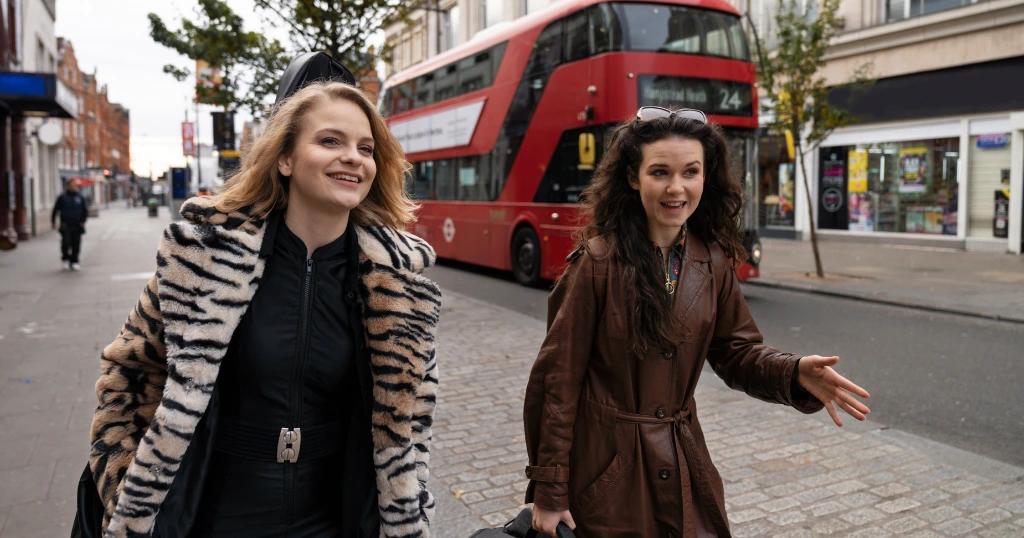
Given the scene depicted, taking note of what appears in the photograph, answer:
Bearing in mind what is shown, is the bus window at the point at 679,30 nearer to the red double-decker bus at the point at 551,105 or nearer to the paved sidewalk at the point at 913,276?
the red double-decker bus at the point at 551,105

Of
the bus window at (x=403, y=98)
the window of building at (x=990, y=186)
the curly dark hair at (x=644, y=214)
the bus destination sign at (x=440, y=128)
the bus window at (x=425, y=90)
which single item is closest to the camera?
the curly dark hair at (x=644, y=214)

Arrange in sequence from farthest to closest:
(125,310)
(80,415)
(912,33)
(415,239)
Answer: (912,33), (125,310), (80,415), (415,239)

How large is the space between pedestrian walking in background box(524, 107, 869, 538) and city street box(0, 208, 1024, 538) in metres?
1.75

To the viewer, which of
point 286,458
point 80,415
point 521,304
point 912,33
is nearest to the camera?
point 286,458

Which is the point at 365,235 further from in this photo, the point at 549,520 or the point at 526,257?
the point at 526,257

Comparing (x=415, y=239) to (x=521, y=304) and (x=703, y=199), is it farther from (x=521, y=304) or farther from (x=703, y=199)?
(x=521, y=304)

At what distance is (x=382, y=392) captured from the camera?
204cm

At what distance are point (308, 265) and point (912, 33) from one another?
21.5m

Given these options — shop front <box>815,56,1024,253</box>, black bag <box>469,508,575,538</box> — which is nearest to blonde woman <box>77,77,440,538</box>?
black bag <box>469,508,575,538</box>

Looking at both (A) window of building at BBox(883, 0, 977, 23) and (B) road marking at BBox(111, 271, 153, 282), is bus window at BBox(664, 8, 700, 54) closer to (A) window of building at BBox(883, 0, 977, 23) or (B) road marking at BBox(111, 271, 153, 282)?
(B) road marking at BBox(111, 271, 153, 282)

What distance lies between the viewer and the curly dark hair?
2248 millimetres

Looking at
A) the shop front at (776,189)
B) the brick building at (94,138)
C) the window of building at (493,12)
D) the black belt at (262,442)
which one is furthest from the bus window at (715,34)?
the brick building at (94,138)

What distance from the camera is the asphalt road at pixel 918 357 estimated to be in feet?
18.8

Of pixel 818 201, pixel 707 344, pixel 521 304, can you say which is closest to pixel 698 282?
pixel 707 344
